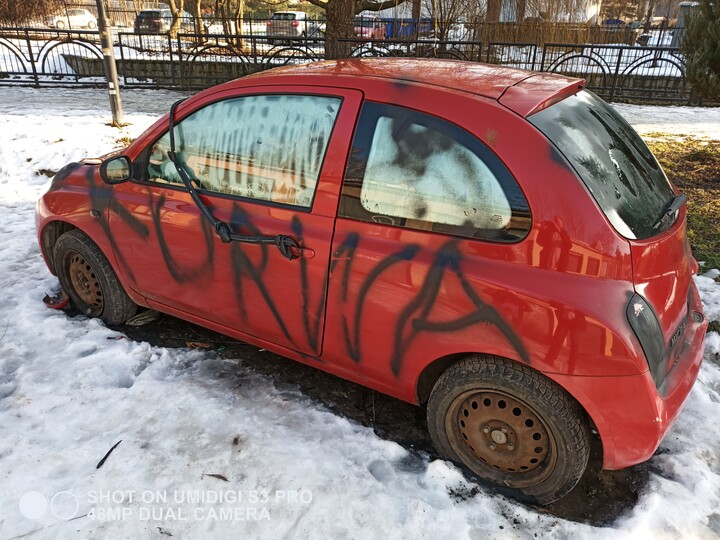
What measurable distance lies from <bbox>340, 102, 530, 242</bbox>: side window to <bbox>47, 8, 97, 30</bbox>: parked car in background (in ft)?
99.1

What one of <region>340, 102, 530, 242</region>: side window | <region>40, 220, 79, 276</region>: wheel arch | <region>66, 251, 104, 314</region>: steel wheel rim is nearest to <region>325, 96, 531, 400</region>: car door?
<region>340, 102, 530, 242</region>: side window

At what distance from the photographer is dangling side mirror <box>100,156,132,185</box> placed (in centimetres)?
333

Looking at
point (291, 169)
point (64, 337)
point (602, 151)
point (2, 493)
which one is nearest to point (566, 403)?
point (602, 151)

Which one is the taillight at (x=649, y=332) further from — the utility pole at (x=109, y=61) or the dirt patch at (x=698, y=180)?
the utility pole at (x=109, y=61)

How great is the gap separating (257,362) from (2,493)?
1.49 meters

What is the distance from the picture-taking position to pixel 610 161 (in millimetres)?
2408

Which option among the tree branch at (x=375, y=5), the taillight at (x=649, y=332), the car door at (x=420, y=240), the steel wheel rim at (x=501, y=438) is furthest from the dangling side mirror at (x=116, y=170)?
the tree branch at (x=375, y=5)

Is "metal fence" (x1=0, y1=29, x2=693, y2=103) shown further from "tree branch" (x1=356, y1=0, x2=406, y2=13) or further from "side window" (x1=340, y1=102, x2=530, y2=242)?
"side window" (x1=340, y1=102, x2=530, y2=242)

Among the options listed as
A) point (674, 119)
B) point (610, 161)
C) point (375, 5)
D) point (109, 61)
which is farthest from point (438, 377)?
point (375, 5)

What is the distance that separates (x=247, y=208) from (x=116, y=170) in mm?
1104

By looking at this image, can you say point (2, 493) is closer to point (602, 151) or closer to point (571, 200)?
point (571, 200)

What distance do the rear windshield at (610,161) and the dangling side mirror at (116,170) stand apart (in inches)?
94.9

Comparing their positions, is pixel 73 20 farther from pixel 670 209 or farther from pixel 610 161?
pixel 670 209

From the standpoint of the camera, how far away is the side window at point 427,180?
223 centimetres
